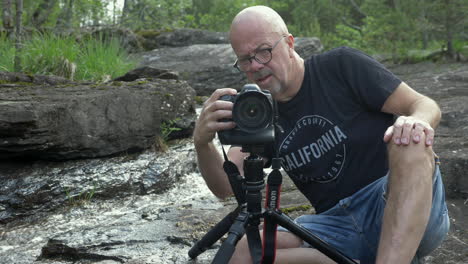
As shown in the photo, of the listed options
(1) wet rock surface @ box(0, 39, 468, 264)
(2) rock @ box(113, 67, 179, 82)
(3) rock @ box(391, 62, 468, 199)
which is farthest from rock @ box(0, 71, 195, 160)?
(3) rock @ box(391, 62, 468, 199)

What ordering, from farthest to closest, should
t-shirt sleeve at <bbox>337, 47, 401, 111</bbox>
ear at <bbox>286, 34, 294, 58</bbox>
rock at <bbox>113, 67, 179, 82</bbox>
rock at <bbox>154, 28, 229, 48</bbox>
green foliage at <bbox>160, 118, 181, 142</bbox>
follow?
1. rock at <bbox>154, 28, 229, 48</bbox>
2. rock at <bbox>113, 67, 179, 82</bbox>
3. green foliage at <bbox>160, 118, 181, 142</bbox>
4. ear at <bbox>286, 34, 294, 58</bbox>
5. t-shirt sleeve at <bbox>337, 47, 401, 111</bbox>

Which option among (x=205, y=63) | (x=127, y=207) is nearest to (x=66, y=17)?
(x=205, y=63)

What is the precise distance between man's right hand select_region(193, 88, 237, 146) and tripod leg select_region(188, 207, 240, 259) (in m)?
0.39

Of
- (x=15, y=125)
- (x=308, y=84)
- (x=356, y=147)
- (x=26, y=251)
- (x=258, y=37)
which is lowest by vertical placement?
(x=26, y=251)

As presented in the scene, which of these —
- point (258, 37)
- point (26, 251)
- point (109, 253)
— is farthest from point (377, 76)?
point (26, 251)

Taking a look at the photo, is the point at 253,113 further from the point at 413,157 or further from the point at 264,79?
the point at 413,157

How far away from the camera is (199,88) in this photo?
25.4ft

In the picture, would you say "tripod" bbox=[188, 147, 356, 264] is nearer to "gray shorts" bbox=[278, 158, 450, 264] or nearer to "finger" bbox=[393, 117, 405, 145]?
"gray shorts" bbox=[278, 158, 450, 264]

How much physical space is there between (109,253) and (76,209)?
43.0 inches

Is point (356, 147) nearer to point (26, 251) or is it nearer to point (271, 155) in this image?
point (271, 155)

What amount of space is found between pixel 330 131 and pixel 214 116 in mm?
549

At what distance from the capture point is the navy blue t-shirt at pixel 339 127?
2322mm

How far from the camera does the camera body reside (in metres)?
2.12

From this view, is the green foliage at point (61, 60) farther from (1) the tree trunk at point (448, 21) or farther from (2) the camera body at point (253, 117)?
(1) the tree trunk at point (448, 21)
